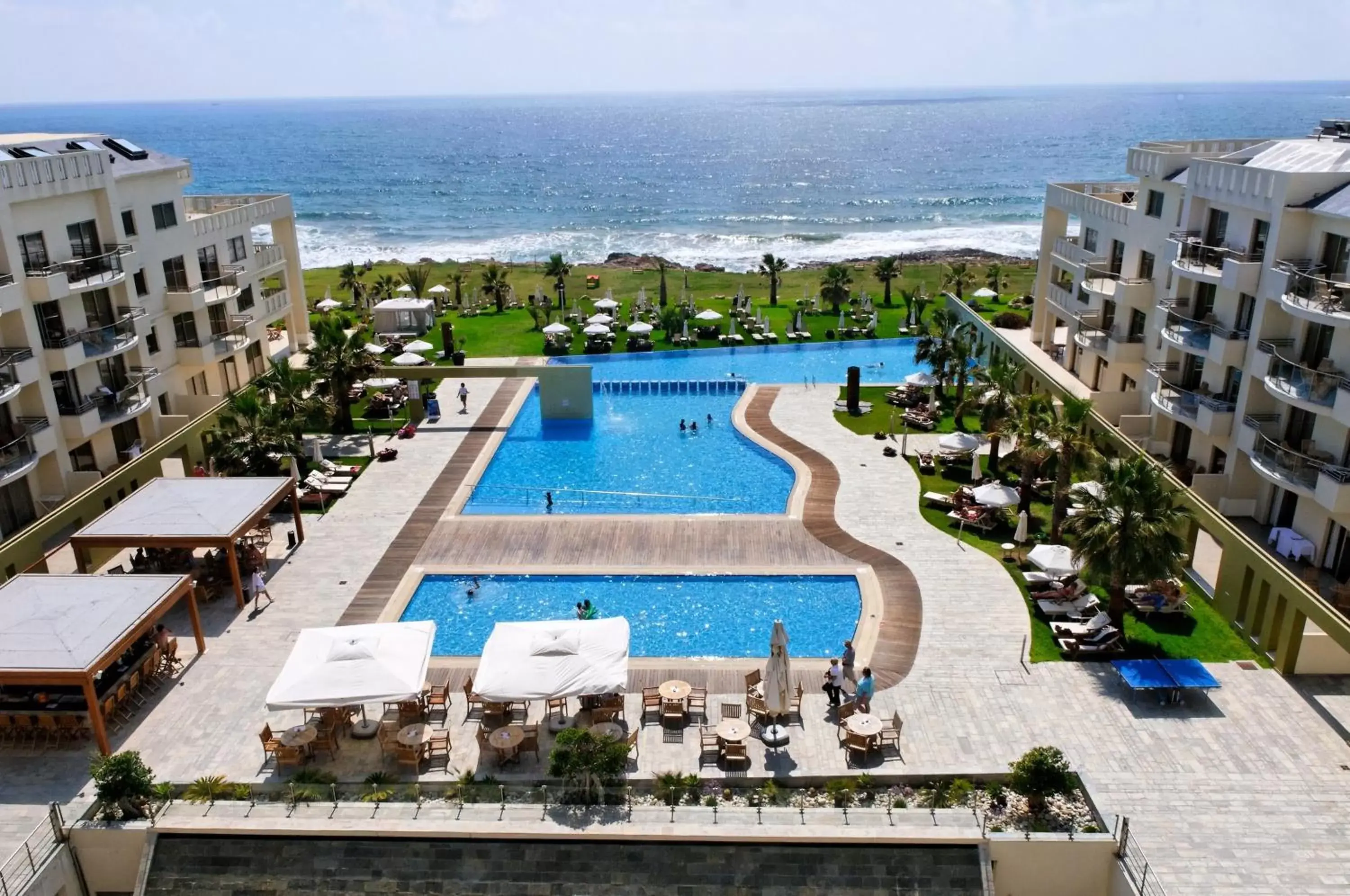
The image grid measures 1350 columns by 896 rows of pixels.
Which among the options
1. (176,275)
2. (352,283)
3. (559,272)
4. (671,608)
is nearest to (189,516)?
(671,608)

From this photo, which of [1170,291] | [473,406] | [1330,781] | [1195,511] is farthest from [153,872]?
[1170,291]

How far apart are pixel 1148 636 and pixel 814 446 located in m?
17.0

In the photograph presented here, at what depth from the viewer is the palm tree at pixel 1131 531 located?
22.6 metres

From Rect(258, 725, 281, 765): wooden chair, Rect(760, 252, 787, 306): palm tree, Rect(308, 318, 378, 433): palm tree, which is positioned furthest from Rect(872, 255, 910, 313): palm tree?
Rect(258, 725, 281, 765): wooden chair

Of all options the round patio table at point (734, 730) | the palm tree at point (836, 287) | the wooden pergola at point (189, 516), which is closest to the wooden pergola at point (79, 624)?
the wooden pergola at point (189, 516)

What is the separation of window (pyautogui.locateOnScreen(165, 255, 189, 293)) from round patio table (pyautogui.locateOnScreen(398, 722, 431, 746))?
2480cm

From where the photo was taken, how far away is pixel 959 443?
117 feet

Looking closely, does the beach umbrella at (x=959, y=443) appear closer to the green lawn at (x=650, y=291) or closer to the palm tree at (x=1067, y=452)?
the palm tree at (x=1067, y=452)

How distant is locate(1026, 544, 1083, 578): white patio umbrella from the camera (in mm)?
26000

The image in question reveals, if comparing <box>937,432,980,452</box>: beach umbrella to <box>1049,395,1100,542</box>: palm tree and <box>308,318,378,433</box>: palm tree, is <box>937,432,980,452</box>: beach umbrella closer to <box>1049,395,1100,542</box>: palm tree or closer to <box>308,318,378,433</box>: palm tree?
<box>1049,395,1100,542</box>: palm tree

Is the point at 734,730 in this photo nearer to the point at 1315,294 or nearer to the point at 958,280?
the point at 1315,294

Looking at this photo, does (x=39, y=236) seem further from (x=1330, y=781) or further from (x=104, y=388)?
(x=1330, y=781)

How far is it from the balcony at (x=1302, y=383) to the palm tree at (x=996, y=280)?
40782mm

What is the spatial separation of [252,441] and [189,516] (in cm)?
644
